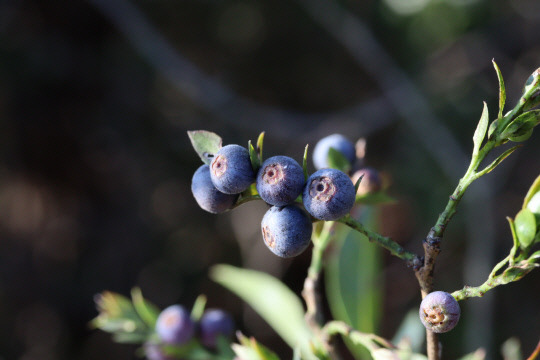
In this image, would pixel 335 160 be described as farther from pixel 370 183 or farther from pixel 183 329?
pixel 183 329

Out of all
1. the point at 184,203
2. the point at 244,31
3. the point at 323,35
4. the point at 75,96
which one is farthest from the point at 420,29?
the point at 75,96

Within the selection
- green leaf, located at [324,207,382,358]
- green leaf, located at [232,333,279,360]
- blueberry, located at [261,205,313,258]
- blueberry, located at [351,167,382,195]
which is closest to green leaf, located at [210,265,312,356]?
green leaf, located at [324,207,382,358]

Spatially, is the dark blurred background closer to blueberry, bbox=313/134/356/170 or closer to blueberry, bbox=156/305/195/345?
blueberry, bbox=156/305/195/345

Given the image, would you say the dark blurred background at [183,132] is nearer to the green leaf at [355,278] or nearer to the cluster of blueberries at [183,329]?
the green leaf at [355,278]

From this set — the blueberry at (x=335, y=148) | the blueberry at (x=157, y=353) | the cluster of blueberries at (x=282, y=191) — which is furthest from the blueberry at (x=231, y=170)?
the blueberry at (x=157, y=353)

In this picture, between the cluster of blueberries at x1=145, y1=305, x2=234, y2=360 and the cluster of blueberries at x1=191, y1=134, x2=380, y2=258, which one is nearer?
the cluster of blueberries at x1=191, y1=134, x2=380, y2=258

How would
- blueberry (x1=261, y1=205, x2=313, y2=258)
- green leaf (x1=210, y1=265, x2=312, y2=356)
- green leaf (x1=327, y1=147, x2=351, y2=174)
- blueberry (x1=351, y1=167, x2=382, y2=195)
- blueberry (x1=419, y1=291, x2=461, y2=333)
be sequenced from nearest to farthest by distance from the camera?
blueberry (x1=419, y1=291, x2=461, y2=333)
blueberry (x1=261, y1=205, x2=313, y2=258)
green leaf (x1=327, y1=147, x2=351, y2=174)
blueberry (x1=351, y1=167, x2=382, y2=195)
green leaf (x1=210, y1=265, x2=312, y2=356)

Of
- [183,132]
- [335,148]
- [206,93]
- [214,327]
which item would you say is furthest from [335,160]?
[183,132]
